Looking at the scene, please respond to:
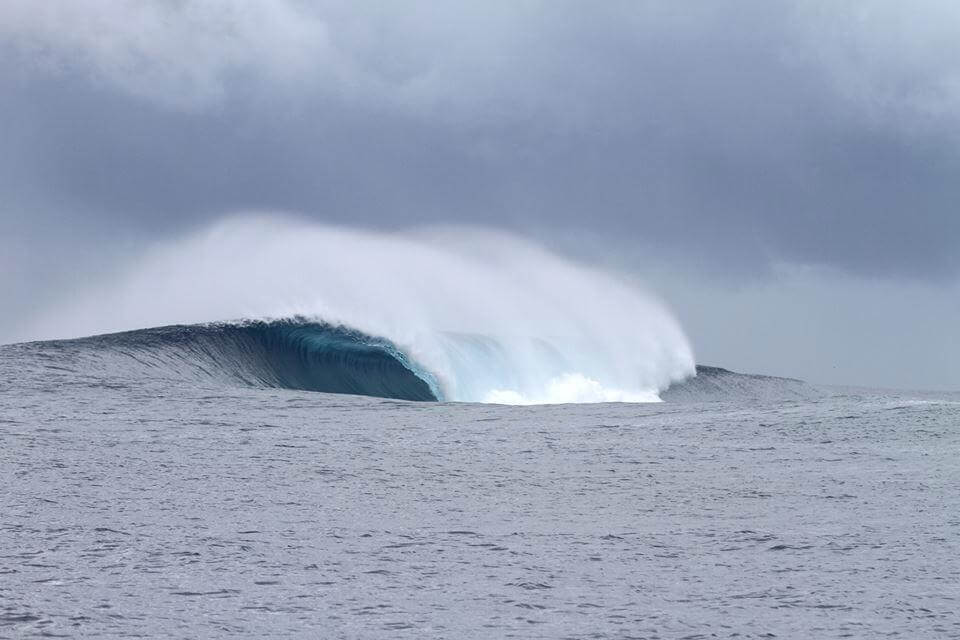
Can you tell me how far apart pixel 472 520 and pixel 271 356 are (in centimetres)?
1261

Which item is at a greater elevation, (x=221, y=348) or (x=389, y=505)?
(x=221, y=348)

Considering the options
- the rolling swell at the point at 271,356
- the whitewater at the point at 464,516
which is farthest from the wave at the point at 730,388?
the whitewater at the point at 464,516

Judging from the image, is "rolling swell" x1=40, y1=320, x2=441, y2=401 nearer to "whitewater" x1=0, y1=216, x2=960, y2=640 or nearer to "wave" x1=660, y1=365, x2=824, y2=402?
"whitewater" x1=0, y1=216, x2=960, y2=640

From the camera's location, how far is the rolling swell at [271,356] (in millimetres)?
16169

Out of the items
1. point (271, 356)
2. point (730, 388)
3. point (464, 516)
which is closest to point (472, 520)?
point (464, 516)

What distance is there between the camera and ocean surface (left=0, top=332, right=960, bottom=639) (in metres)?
4.72

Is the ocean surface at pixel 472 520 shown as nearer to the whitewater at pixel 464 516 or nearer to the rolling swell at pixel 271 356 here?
the whitewater at pixel 464 516

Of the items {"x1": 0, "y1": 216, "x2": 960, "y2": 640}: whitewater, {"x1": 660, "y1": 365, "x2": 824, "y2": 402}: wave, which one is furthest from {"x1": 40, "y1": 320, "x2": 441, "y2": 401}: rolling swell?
{"x1": 660, "y1": 365, "x2": 824, "y2": 402}: wave

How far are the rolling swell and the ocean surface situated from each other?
3.93 meters

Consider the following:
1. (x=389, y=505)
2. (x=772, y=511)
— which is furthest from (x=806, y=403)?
(x=389, y=505)

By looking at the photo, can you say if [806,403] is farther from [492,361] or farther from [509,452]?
[492,361]

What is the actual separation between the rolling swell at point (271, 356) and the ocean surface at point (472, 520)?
393 centimetres

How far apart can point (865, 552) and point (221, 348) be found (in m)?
13.7

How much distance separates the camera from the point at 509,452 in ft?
30.9
